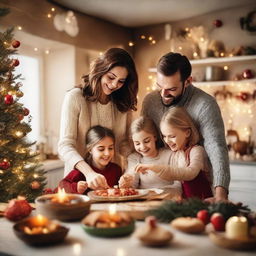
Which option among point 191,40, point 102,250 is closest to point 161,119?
point 102,250

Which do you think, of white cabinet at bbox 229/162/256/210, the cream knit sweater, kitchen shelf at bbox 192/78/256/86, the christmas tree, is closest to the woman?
the cream knit sweater

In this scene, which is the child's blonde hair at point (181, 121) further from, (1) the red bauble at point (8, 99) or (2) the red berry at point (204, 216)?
(1) the red bauble at point (8, 99)

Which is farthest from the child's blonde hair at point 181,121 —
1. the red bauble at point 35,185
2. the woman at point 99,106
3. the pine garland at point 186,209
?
the red bauble at point 35,185

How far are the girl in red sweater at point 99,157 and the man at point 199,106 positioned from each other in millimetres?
421

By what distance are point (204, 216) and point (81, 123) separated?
3.77 feet

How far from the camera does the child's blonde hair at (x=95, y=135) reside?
2389 millimetres

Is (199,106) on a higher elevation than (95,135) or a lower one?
higher

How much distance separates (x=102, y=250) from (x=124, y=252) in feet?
0.24

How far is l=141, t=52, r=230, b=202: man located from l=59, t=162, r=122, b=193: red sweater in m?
0.53

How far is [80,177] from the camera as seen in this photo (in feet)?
7.89

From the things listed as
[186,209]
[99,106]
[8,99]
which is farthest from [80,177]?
[186,209]

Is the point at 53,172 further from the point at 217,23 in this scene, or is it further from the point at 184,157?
the point at 217,23

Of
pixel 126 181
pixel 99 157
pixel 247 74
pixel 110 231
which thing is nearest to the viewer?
pixel 110 231

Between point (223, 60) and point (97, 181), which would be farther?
point (223, 60)
